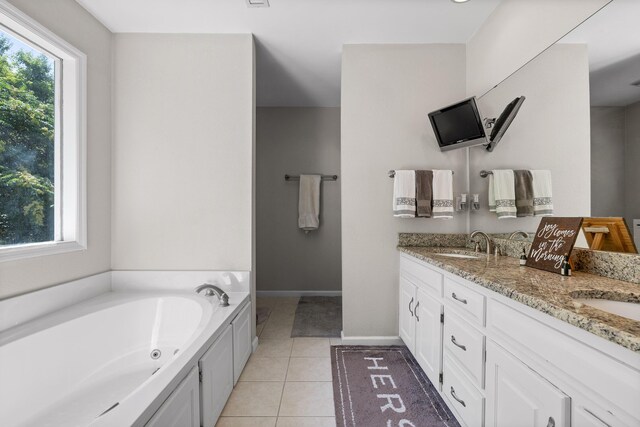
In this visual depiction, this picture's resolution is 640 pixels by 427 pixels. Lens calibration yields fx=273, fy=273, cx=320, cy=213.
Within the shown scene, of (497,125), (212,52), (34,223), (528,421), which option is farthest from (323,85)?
(528,421)

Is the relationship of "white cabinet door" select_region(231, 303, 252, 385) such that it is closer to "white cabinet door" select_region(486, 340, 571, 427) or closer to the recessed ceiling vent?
"white cabinet door" select_region(486, 340, 571, 427)

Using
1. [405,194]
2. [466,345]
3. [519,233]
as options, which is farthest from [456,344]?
[405,194]

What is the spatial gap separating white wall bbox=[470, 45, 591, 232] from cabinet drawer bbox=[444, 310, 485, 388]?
771 mm

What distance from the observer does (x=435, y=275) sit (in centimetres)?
161

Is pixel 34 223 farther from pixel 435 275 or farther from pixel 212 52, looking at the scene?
pixel 435 275

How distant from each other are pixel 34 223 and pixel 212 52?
66.7 inches

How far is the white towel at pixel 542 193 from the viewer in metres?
1.50

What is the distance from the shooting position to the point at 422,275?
181 cm

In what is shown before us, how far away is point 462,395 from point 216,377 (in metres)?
1.22

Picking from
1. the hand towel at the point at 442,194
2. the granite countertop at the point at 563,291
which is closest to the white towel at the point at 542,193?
the granite countertop at the point at 563,291

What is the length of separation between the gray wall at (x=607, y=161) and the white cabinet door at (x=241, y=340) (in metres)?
2.01

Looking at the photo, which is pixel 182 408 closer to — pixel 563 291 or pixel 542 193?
pixel 563 291

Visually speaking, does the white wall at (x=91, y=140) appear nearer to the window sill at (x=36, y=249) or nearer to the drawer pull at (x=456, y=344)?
the window sill at (x=36, y=249)

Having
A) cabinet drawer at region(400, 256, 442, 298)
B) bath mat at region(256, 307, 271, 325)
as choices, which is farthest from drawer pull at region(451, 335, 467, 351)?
bath mat at region(256, 307, 271, 325)
